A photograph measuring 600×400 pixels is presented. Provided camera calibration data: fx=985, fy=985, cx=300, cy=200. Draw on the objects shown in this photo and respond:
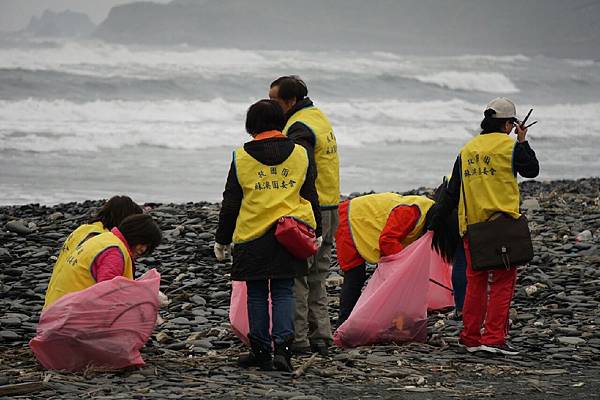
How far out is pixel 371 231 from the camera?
638 cm

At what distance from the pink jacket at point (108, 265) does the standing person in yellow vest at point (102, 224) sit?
8.9 inches

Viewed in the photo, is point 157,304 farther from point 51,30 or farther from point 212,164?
point 51,30

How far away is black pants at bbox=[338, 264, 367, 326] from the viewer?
21.3ft

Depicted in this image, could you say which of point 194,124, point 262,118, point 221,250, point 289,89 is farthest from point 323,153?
point 194,124

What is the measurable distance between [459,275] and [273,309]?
208 centimetres

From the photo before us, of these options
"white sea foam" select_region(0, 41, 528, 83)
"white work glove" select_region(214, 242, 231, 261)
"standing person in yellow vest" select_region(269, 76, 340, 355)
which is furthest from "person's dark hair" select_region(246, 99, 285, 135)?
"white sea foam" select_region(0, 41, 528, 83)

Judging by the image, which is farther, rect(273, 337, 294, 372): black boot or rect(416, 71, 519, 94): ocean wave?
rect(416, 71, 519, 94): ocean wave

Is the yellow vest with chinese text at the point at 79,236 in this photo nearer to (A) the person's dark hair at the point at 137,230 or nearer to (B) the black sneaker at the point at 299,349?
(A) the person's dark hair at the point at 137,230

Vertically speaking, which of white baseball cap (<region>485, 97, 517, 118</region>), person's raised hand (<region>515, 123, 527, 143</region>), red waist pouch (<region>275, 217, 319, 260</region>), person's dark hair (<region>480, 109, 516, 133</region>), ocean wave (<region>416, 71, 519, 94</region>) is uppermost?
ocean wave (<region>416, 71, 519, 94</region>)

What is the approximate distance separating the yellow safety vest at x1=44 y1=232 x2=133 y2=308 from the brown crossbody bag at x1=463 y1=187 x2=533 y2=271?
2.01 m

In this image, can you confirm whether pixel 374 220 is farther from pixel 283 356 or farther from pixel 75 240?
pixel 75 240

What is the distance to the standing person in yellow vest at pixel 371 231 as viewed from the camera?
246 inches

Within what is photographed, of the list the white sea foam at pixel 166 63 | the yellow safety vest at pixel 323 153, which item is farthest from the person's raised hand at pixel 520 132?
the white sea foam at pixel 166 63

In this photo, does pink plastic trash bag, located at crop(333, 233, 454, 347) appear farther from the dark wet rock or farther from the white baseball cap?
the dark wet rock
